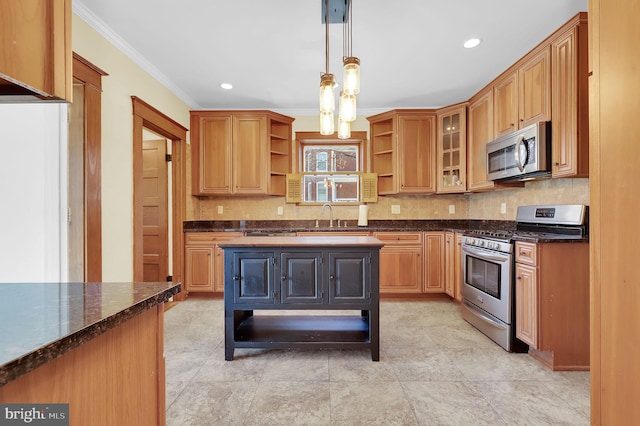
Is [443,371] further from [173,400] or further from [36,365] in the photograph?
[36,365]

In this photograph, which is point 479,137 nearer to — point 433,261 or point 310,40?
point 433,261

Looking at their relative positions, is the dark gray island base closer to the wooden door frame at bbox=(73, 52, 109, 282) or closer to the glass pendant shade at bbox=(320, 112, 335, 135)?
the glass pendant shade at bbox=(320, 112, 335, 135)

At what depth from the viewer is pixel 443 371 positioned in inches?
85.4

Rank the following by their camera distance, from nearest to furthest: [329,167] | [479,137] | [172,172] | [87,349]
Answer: [87,349], [479,137], [172,172], [329,167]

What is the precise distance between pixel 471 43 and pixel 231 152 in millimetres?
3044

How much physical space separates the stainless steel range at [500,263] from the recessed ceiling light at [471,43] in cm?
160

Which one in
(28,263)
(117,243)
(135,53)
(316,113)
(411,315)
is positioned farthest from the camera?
(316,113)

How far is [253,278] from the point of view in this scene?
2336 mm

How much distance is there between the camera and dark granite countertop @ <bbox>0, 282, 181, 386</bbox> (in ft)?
1.67

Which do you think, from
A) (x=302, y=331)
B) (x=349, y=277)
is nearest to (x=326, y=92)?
(x=349, y=277)

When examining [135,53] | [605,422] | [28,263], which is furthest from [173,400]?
[135,53]

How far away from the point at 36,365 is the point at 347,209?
13.7ft

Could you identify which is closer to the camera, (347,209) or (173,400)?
(173,400)

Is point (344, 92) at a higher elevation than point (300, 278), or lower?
higher
